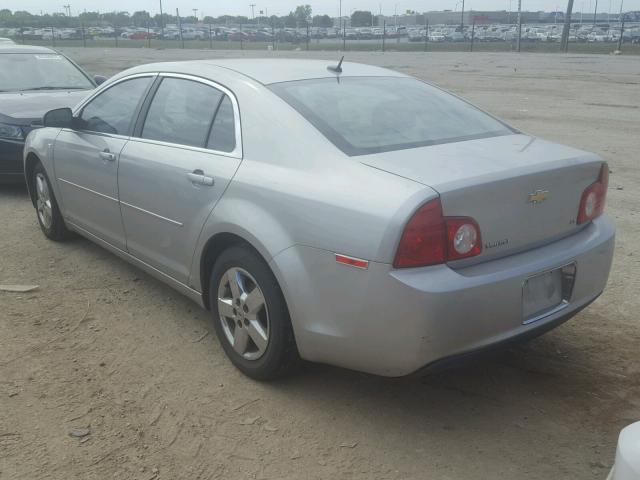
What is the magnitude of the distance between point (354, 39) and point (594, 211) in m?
63.2

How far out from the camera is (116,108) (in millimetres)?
4672

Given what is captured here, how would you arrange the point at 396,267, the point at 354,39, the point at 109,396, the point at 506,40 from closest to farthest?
the point at 396,267, the point at 109,396, the point at 506,40, the point at 354,39

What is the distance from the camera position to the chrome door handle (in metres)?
4.39

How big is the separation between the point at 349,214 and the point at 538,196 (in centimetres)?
89

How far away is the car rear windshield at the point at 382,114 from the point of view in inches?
130

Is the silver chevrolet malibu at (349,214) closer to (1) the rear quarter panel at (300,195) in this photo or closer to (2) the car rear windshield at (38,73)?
(1) the rear quarter panel at (300,195)

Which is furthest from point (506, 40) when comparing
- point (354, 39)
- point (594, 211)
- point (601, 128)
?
point (594, 211)

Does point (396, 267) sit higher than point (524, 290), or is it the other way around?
point (396, 267)

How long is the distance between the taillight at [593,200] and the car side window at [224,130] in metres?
1.79

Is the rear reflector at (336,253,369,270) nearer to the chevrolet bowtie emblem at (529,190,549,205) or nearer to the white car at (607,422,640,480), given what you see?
the chevrolet bowtie emblem at (529,190,549,205)

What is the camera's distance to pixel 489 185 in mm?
2832

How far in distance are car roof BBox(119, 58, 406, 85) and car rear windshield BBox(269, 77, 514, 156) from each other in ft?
0.31

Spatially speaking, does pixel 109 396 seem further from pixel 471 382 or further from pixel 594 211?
pixel 594 211

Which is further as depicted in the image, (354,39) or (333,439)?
(354,39)
